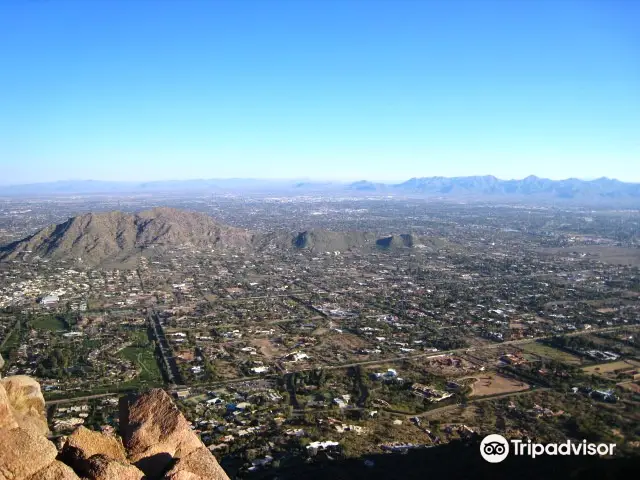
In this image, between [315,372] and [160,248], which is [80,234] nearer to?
[160,248]

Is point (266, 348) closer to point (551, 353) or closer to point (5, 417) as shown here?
point (551, 353)

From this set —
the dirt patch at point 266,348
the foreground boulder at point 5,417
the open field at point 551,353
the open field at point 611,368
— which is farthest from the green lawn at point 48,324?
the open field at point 611,368

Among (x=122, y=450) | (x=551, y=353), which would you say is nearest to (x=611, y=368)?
(x=551, y=353)

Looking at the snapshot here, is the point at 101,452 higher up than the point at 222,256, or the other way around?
the point at 101,452

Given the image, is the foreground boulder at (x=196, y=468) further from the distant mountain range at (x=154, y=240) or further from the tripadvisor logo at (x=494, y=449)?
the distant mountain range at (x=154, y=240)

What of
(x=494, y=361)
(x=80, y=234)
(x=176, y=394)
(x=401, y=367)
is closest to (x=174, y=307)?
(x=176, y=394)

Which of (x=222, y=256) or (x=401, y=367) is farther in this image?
(x=222, y=256)
